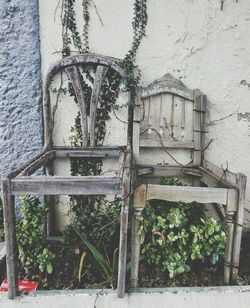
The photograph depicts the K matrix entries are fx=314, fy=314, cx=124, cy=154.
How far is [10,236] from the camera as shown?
4.83 ft

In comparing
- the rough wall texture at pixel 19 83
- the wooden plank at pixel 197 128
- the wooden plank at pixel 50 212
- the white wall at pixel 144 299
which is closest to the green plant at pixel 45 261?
the white wall at pixel 144 299

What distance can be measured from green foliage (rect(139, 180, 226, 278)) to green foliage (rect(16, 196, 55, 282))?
1.83ft

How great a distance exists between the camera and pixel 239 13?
2111 mm

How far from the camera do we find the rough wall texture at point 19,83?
2.03 m

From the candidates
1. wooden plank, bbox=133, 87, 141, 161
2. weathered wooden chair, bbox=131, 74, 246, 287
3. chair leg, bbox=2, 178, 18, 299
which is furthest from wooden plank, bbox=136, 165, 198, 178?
chair leg, bbox=2, 178, 18, 299

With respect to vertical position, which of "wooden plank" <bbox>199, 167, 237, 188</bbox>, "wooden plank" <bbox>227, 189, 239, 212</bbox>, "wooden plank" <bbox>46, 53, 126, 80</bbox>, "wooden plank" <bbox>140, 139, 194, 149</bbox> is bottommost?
"wooden plank" <bbox>227, 189, 239, 212</bbox>

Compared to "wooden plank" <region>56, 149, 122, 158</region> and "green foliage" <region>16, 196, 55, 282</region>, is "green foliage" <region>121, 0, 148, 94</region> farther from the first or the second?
"green foliage" <region>16, 196, 55, 282</region>

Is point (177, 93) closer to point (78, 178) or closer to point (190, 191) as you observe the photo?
point (190, 191)

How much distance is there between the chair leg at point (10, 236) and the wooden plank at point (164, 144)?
96 centimetres

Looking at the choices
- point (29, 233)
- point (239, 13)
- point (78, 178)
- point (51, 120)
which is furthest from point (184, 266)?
point (239, 13)

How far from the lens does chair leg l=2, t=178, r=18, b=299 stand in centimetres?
144

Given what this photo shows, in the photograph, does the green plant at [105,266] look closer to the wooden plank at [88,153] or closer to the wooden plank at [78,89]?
the wooden plank at [88,153]

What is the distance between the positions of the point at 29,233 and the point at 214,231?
3.34 ft

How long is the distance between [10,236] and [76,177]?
415mm
